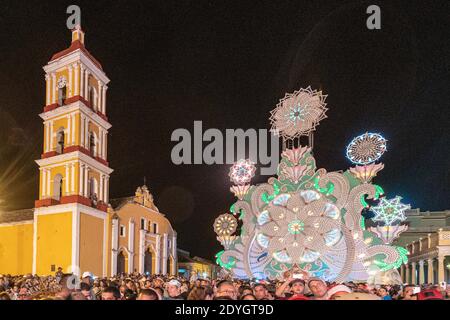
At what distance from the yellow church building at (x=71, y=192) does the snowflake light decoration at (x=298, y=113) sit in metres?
12.4

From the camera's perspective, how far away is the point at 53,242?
101 ft

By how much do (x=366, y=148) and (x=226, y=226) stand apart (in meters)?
11.3

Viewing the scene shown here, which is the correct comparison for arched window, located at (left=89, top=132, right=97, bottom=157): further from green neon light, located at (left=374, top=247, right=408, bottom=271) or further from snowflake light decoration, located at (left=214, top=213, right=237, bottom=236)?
green neon light, located at (left=374, top=247, right=408, bottom=271)

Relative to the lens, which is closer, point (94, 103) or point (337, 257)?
point (337, 257)

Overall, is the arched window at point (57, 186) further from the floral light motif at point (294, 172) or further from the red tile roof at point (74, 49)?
the floral light motif at point (294, 172)

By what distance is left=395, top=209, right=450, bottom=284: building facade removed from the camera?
32.7 meters

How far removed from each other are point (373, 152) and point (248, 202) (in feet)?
31.2

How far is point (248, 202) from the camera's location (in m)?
34.7

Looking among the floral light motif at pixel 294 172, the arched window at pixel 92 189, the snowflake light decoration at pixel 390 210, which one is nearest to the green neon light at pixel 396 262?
the snowflake light decoration at pixel 390 210

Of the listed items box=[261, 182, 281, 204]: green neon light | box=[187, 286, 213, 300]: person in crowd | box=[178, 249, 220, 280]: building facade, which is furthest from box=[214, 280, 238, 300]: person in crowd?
box=[178, 249, 220, 280]: building facade

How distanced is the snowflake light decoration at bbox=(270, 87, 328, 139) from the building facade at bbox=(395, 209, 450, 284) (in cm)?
1130
